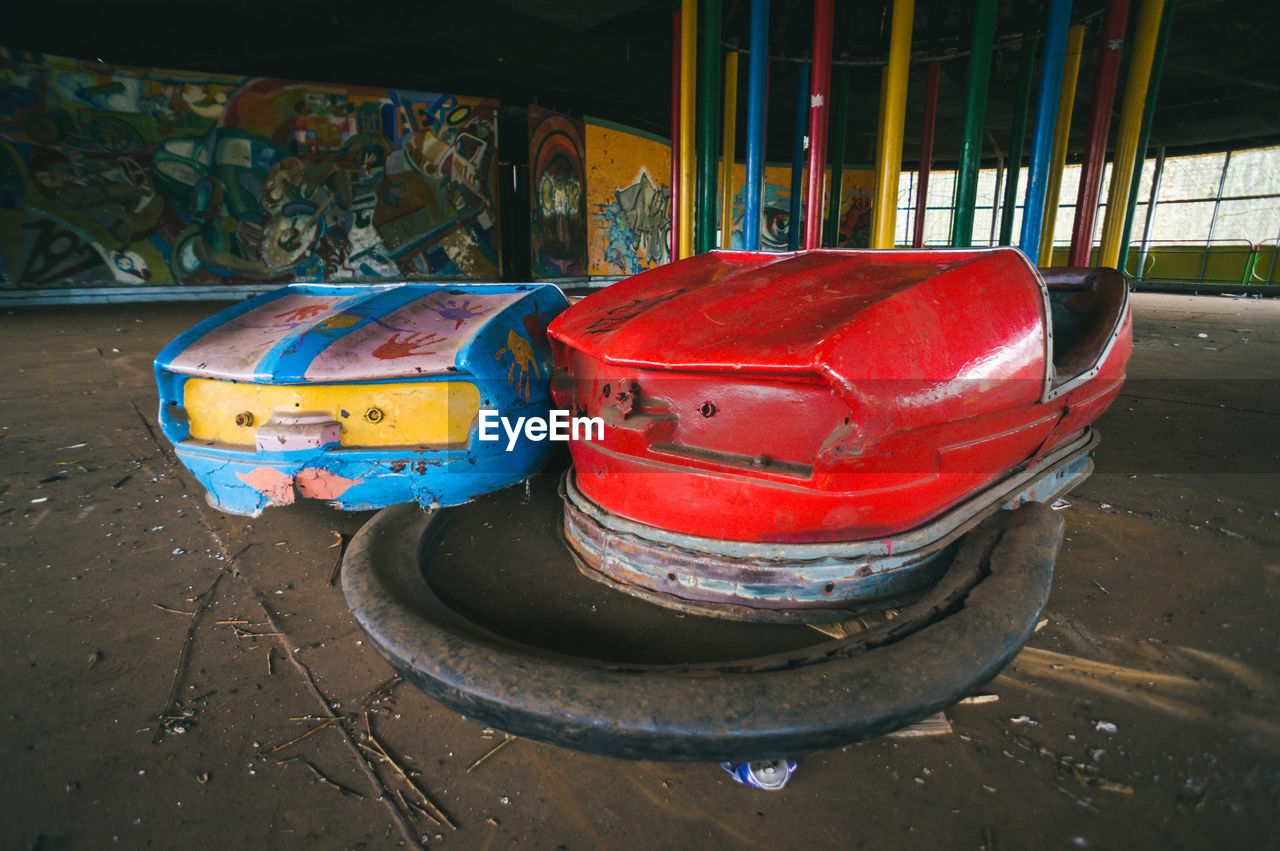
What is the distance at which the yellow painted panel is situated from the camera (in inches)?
75.4

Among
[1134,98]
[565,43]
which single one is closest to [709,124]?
[1134,98]

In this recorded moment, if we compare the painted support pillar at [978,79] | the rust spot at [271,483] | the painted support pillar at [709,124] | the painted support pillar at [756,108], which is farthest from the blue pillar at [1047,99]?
the rust spot at [271,483]

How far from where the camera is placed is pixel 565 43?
353 inches

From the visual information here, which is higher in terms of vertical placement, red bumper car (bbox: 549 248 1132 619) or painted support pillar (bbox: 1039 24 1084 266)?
painted support pillar (bbox: 1039 24 1084 266)

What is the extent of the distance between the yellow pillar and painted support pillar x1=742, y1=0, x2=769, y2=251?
2.15 feet

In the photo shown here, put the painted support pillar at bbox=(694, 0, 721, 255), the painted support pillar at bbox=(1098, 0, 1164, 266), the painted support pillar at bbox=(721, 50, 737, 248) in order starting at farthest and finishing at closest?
the painted support pillar at bbox=(721, 50, 737, 248) → the painted support pillar at bbox=(694, 0, 721, 255) → the painted support pillar at bbox=(1098, 0, 1164, 266)

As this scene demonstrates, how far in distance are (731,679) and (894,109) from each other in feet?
12.8

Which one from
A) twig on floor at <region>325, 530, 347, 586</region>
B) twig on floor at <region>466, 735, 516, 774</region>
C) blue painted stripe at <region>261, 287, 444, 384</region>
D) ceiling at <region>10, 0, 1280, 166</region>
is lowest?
twig on floor at <region>325, 530, 347, 586</region>

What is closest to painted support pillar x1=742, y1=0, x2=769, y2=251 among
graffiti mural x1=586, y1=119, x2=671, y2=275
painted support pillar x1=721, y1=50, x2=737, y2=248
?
painted support pillar x1=721, y1=50, x2=737, y2=248

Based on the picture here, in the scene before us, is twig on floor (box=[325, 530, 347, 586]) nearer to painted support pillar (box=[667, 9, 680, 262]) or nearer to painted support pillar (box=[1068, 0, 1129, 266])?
painted support pillar (box=[667, 9, 680, 262])

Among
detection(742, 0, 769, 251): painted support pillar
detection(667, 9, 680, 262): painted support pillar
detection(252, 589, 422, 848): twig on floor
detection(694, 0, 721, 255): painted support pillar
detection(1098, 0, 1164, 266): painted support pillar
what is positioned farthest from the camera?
detection(667, 9, 680, 262): painted support pillar

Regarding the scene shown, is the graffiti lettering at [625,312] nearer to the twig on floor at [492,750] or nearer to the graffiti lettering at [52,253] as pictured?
the twig on floor at [492,750]

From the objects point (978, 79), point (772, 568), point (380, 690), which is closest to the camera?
point (380, 690)

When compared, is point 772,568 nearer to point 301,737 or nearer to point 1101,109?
point 301,737
